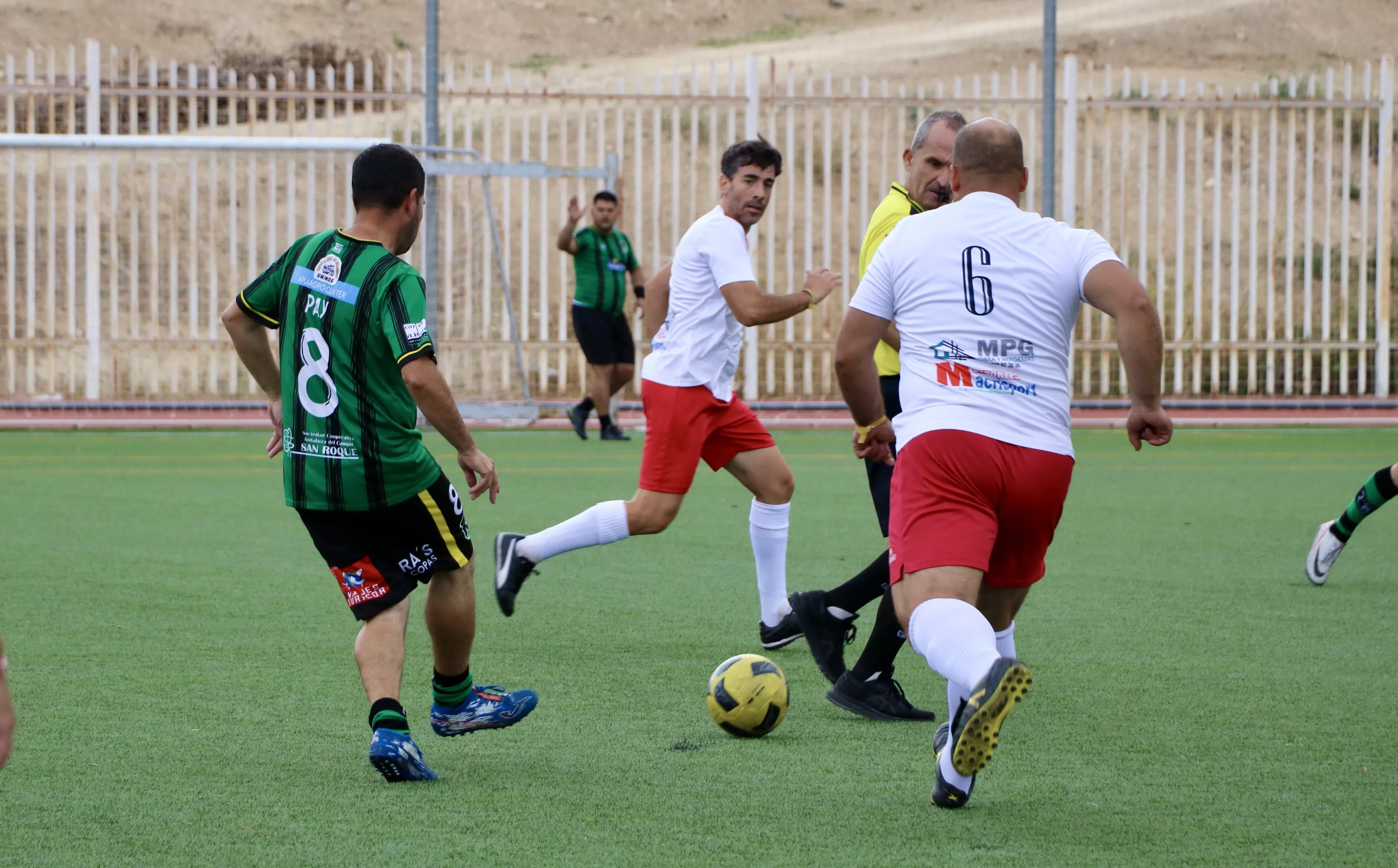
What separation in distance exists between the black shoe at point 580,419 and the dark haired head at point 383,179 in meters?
9.93

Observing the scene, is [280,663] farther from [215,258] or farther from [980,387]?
[215,258]

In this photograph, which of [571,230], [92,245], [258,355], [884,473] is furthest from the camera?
[92,245]

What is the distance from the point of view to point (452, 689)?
432 centimetres

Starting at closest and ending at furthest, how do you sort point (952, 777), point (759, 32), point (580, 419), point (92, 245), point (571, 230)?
point (952, 777) → point (571, 230) → point (580, 419) → point (92, 245) → point (759, 32)

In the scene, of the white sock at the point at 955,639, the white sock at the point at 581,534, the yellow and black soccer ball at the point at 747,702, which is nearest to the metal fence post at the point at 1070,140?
the white sock at the point at 581,534

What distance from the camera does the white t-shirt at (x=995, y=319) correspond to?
12.1 feet

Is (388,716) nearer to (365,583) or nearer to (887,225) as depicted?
(365,583)

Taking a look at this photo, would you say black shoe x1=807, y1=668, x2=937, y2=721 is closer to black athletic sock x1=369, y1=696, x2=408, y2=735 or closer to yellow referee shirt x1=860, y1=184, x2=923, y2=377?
yellow referee shirt x1=860, y1=184, x2=923, y2=377

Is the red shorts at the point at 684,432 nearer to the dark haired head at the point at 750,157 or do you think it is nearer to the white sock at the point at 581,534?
the white sock at the point at 581,534

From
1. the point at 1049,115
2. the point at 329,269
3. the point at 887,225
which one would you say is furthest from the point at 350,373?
the point at 1049,115

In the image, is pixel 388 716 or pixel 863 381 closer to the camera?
pixel 388 716

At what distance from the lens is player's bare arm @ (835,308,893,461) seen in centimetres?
390

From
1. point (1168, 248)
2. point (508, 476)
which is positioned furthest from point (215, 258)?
point (1168, 248)

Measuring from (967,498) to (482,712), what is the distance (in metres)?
1.52
